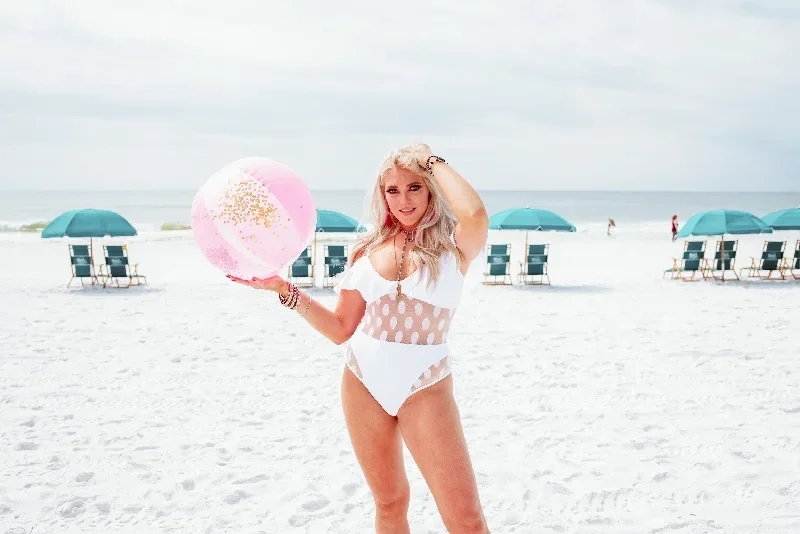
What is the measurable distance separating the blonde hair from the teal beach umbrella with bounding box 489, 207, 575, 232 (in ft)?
35.5

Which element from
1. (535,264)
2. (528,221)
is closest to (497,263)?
(535,264)

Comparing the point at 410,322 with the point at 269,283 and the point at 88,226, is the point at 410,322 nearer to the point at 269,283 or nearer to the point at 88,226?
the point at 269,283

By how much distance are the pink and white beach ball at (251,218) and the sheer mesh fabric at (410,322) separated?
0.38 meters

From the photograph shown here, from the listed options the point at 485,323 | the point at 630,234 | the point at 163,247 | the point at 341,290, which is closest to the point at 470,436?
the point at 341,290

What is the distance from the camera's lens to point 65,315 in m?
9.77

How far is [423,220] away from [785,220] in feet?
51.2

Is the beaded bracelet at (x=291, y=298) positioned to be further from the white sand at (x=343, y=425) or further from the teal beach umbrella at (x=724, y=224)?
the teal beach umbrella at (x=724, y=224)

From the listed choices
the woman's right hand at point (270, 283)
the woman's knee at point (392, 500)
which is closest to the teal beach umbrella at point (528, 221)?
the woman's knee at point (392, 500)

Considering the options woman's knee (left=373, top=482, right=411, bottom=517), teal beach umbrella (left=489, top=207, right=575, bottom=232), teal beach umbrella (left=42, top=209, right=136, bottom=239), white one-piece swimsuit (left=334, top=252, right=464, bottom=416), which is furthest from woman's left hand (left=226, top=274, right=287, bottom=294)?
teal beach umbrella (left=42, top=209, right=136, bottom=239)

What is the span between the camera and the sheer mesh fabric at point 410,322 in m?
2.19

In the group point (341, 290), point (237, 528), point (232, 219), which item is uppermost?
point (232, 219)

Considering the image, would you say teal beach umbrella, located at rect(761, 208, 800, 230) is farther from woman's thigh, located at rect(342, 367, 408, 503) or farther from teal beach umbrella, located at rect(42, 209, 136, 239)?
woman's thigh, located at rect(342, 367, 408, 503)

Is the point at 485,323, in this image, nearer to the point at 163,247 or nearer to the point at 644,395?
the point at 644,395

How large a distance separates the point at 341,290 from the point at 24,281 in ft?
46.5
